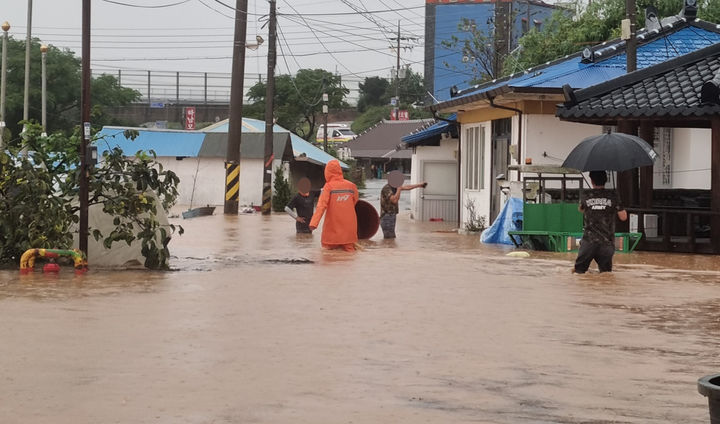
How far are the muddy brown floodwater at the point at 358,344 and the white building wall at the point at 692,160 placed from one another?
5595 millimetres

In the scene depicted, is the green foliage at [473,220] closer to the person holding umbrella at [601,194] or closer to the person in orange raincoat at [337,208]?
the person in orange raincoat at [337,208]

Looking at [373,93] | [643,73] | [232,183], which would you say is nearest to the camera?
[643,73]

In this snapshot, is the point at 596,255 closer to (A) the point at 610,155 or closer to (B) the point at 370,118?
(A) the point at 610,155

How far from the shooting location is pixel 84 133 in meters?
16.5

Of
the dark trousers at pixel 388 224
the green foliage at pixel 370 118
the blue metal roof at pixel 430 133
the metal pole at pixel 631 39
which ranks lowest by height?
the dark trousers at pixel 388 224

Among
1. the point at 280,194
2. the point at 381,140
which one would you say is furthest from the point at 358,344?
the point at 381,140

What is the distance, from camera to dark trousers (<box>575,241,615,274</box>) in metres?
16.2

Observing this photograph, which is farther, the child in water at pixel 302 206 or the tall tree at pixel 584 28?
the tall tree at pixel 584 28

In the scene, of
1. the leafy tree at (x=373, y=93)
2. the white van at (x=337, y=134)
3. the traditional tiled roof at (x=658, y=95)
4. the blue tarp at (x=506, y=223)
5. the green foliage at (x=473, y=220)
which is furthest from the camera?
the leafy tree at (x=373, y=93)

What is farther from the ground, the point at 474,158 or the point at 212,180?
the point at 474,158

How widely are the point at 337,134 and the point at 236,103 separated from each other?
68.0 meters

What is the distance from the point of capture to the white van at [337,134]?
103375 mm

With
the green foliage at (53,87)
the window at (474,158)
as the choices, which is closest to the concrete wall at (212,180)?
the window at (474,158)

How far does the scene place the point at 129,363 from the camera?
9.15m
